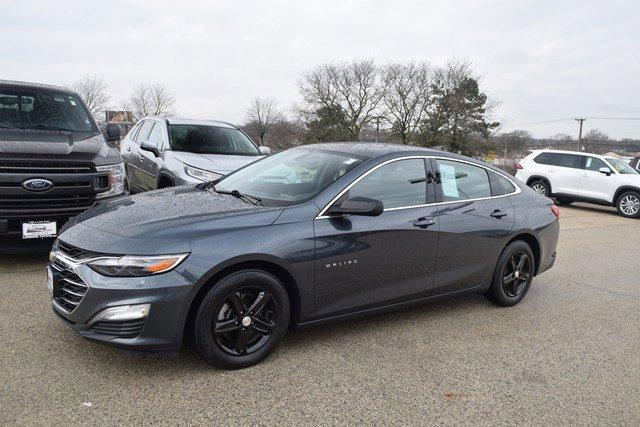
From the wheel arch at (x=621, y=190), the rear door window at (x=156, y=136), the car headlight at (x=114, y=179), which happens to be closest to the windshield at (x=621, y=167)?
the wheel arch at (x=621, y=190)

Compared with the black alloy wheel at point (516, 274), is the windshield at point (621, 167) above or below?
above

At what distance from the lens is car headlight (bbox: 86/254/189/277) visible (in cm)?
283

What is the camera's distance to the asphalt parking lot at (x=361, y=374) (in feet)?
9.01

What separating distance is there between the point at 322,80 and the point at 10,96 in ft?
164

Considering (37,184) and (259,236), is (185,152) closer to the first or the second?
(37,184)

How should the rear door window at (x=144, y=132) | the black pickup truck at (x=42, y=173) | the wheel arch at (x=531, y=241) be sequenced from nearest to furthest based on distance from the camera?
1. the black pickup truck at (x=42, y=173)
2. the wheel arch at (x=531, y=241)
3. the rear door window at (x=144, y=132)

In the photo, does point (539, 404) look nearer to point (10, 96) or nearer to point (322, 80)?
point (10, 96)

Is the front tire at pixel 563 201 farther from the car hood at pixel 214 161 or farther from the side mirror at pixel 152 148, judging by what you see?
the side mirror at pixel 152 148

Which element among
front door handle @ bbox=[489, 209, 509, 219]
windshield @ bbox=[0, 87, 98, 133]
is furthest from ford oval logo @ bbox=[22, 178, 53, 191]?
front door handle @ bbox=[489, 209, 509, 219]

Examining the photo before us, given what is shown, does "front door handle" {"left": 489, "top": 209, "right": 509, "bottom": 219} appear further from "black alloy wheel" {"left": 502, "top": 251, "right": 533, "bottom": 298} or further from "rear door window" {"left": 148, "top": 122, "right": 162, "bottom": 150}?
"rear door window" {"left": 148, "top": 122, "right": 162, "bottom": 150}

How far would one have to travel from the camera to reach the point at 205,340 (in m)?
3.01

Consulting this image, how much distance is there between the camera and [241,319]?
3.13m

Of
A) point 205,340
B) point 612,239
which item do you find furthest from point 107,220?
point 612,239

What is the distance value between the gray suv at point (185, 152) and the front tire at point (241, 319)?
11.9 ft
